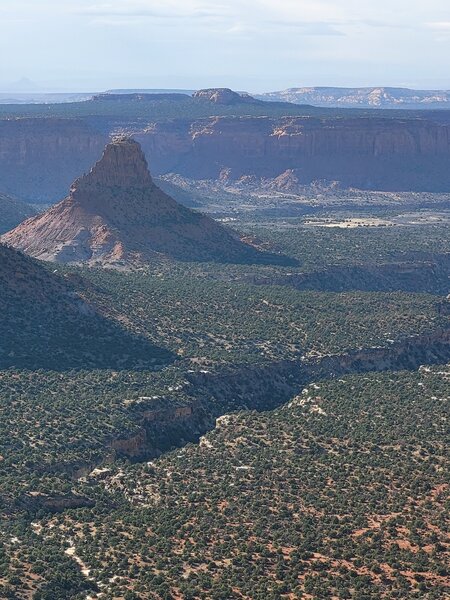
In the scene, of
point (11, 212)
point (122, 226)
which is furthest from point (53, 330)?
point (11, 212)

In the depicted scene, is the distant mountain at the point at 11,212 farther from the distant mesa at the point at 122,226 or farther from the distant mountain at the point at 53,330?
the distant mountain at the point at 53,330

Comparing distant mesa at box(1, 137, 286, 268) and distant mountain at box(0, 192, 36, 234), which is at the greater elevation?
distant mesa at box(1, 137, 286, 268)

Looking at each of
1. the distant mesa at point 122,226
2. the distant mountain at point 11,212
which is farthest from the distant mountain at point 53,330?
the distant mountain at point 11,212

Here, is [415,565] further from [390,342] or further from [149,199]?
[149,199]

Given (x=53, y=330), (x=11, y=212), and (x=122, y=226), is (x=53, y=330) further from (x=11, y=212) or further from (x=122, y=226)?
(x=11, y=212)

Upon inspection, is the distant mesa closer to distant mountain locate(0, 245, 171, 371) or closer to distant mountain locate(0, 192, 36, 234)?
distant mountain locate(0, 192, 36, 234)

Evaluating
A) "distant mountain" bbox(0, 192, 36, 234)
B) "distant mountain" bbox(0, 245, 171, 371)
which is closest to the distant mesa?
"distant mountain" bbox(0, 192, 36, 234)

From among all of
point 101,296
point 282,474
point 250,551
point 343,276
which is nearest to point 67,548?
point 250,551
